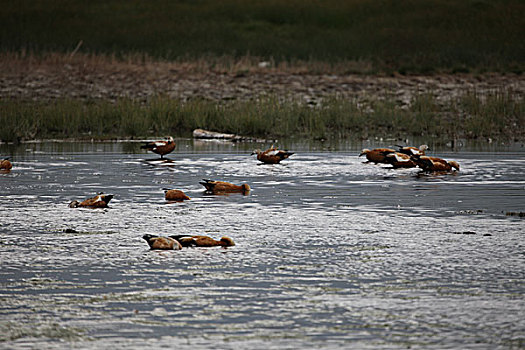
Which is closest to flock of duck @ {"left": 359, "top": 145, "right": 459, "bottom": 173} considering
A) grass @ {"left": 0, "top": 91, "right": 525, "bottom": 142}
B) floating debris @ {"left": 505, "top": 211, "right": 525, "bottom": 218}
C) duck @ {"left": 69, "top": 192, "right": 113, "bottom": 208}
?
floating debris @ {"left": 505, "top": 211, "right": 525, "bottom": 218}

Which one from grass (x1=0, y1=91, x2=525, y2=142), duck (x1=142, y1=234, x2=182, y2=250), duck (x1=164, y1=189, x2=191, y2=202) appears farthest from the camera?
grass (x1=0, y1=91, x2=525, y2=142)

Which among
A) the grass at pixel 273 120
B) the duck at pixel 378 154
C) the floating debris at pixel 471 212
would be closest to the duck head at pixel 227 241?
the floating debris at pixel 471 212

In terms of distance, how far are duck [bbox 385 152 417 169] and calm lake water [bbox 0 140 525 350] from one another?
2634 millimetres

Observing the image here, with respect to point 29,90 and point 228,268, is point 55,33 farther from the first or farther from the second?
point 228,268

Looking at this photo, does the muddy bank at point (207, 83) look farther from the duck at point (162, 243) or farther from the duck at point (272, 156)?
the duck at point (162, 243)

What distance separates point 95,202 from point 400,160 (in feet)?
24.6

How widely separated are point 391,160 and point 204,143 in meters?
10.2

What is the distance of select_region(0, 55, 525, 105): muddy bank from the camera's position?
133ft

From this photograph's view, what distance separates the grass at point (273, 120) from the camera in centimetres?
3100

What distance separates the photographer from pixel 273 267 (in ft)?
28.0

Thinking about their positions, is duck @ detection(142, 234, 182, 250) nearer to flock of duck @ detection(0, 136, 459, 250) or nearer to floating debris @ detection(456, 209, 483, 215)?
flock of duck @ detection(0, 136, 459, 250)

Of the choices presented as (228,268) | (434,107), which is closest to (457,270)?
(228,268)

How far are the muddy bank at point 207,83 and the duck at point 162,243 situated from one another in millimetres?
28856

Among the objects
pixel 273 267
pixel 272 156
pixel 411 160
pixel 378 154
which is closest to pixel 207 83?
pixel 272 156
